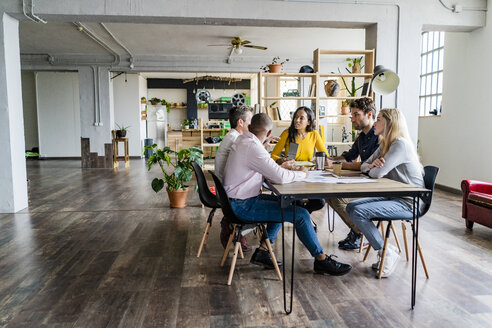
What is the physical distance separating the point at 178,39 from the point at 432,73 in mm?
5122

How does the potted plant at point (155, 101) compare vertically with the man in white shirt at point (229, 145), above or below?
above

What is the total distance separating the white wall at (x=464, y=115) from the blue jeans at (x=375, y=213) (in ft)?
11.5

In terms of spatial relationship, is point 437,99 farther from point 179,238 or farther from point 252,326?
point 252,326

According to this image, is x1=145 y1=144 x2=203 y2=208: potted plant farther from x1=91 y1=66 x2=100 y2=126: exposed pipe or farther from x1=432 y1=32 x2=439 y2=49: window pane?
x1=91 y1=66 x2=100 y2=126: exposed pipe

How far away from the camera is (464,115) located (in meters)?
5.83

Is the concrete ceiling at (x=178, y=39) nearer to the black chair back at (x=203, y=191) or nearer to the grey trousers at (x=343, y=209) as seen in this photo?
the black chair back at (x=203, y=191)

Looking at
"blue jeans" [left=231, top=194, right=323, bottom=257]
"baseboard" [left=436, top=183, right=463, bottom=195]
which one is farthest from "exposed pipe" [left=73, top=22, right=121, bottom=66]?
"baseboard" [left=436, top=183, right=463, bottom=195]

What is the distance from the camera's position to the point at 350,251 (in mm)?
3336

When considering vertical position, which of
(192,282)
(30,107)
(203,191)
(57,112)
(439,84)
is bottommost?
(192,282)

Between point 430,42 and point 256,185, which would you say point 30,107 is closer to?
point 430,42

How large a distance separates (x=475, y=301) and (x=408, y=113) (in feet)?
10.3

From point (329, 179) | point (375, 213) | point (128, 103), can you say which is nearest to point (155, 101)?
point (128, 103)

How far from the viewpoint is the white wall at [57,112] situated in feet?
39.1

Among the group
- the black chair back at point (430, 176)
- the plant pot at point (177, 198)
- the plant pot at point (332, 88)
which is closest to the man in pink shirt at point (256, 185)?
the black chair back at point (430, 176)
